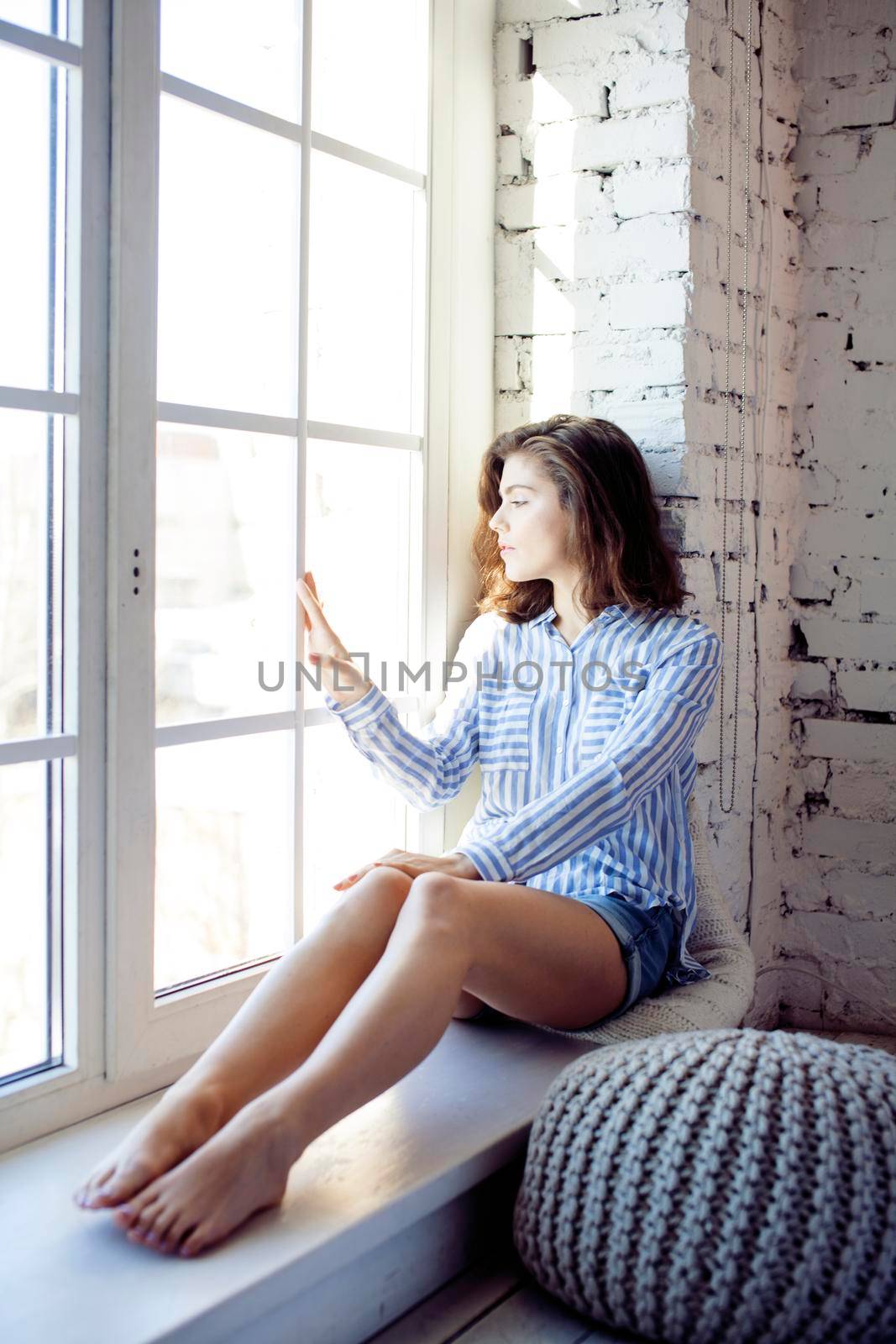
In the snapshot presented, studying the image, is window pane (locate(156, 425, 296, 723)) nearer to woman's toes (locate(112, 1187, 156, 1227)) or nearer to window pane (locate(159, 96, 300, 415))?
window pane (locate(159, 96, 300, 415))

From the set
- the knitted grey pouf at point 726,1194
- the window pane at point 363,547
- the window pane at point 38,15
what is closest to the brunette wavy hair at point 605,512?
the window pane at point 363,547

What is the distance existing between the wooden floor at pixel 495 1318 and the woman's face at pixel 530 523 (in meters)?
1.13

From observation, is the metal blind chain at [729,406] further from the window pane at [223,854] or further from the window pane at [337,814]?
the window pane at [223,854]

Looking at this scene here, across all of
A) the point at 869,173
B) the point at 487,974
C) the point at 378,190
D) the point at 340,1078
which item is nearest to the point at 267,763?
the point at 487,974

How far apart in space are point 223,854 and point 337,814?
308mm

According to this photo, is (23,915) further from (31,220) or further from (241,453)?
(31,220)

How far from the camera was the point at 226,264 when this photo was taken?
74.7 inches

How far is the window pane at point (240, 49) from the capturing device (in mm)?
1796

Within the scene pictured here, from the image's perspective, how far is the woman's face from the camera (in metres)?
2.15

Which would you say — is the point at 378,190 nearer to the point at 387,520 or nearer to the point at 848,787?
the point at 387,520

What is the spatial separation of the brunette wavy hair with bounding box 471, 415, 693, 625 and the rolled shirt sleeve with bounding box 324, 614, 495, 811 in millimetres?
269

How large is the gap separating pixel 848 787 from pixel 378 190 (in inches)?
63.3

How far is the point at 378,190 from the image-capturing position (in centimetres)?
220

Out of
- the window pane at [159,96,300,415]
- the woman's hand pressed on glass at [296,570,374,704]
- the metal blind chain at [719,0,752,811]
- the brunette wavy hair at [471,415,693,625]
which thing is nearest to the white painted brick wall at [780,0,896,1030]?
the metal blind chain at [719,0,752,811]
